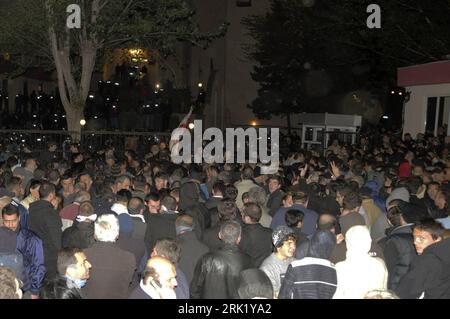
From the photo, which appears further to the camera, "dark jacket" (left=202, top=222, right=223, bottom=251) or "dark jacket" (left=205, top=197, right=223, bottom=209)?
"dark jacket" (left=205, top=197, right=223, bottom=209)

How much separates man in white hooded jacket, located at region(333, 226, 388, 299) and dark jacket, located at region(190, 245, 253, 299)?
37.2 inches

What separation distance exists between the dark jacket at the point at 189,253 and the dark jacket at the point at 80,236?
2.86 feet

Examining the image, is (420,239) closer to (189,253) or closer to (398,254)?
(398,254)

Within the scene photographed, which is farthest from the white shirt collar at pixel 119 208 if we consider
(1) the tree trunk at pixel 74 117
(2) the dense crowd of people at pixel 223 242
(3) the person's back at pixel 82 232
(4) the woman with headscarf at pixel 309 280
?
(1) the tree trunk at pixel 74 117

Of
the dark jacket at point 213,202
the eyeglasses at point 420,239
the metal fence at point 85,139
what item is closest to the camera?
the eyeglasses at point 420,239

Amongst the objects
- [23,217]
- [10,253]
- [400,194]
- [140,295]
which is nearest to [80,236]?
[10,253]

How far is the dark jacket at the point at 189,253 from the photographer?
662 cm

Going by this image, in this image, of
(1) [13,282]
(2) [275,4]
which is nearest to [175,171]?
(1) [13,282]

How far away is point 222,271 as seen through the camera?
19.5 ft

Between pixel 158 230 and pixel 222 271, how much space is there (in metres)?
1.71

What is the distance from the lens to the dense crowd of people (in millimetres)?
5324

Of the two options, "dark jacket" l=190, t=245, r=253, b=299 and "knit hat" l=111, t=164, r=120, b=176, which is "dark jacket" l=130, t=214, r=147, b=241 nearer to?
"dark jacket" l=190, t=245, r=253, b=299

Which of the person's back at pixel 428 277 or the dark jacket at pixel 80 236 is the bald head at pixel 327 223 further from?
the dark jacket at pixel 80 236

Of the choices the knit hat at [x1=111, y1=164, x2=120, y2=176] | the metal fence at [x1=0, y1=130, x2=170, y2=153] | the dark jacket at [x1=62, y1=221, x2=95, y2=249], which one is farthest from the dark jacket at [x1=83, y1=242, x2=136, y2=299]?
the metal fence at [x1=0, y1=130, x2=170, y2=153]
